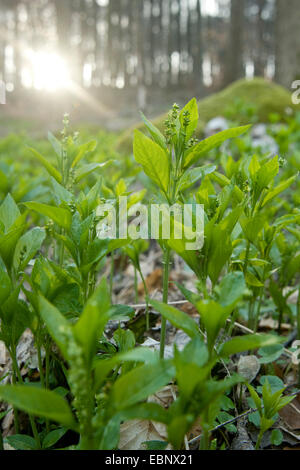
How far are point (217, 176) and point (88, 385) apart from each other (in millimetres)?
765

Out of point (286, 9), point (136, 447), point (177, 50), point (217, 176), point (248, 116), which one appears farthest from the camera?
point (177, 50)

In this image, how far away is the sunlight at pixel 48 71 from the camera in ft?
37.8

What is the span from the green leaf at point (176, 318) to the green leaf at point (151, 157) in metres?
0.35

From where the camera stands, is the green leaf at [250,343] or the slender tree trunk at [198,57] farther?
the slender tree trunk at [198,57]

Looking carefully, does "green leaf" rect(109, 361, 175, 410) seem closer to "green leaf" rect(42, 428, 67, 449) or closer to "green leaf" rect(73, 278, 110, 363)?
"green leaf" rect(73, 278, 110, 363)

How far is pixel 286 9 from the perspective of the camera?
284 inches

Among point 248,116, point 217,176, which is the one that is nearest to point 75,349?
point 217,176

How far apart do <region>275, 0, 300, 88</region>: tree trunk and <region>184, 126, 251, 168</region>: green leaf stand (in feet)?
21.7

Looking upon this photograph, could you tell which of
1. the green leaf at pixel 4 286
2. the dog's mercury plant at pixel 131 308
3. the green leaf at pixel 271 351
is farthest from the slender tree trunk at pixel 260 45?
the green leaf at pixel 4 286

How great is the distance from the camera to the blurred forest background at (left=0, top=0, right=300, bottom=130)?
1280cm

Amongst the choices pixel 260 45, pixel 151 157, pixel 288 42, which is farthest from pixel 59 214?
pixel 260 45

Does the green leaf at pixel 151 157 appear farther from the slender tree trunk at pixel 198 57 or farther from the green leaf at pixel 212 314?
the slender tree trunk at pixel 198 57

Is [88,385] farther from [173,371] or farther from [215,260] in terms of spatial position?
[215,260]
